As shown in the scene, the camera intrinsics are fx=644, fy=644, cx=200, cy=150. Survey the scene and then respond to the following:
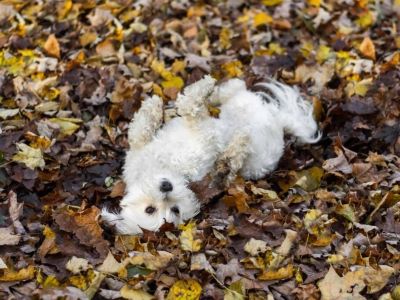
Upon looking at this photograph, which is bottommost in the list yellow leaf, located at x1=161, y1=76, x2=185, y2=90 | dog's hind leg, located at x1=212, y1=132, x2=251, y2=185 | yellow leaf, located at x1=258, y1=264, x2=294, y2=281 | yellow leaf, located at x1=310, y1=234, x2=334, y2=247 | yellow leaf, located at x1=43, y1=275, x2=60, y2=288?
yellow leaf, located at x1=310, y1=234, x2=334, y2=247

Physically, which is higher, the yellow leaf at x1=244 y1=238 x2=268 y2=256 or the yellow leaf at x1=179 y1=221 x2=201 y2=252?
the yellow leaf at x1=179 y1=221 x2=201 y2=252

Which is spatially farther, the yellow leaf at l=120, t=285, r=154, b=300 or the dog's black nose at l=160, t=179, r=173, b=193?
the dog's black nose at l=160, t=179, r=173, b=193

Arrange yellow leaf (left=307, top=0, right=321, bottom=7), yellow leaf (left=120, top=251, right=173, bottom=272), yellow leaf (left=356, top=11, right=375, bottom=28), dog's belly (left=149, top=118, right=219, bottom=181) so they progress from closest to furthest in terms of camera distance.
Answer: yellow leaf (left=120, top=251, right=173, bottom=272)
dog's belly (left=149, top=118, right=219, bottom=181)
yellow leaf (left=356, top=11, right=375, bottom=28)
yellow leaf (left=307, top=0, right=321, bottom=7)

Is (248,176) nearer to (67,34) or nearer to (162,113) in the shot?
(162,113)

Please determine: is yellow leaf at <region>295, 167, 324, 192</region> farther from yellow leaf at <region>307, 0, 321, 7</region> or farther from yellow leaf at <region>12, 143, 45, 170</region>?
yellow leaf at <region>307, 0, 321, 7</region>

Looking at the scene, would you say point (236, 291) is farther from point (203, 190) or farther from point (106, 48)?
point (106, 48)

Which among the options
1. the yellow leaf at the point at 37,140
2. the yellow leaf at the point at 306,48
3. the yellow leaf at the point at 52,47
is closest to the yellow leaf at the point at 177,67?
the yellow leaf at the point at 52,47

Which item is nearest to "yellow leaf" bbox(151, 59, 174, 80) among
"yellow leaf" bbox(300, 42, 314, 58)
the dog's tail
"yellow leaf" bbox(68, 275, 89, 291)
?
the dog's tail

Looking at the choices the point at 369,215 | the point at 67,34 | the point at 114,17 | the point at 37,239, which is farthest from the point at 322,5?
the point at 37,239
